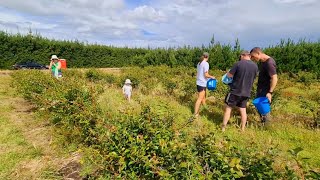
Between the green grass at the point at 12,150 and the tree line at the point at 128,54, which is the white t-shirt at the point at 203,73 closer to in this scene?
the green grass at the point at 12,150

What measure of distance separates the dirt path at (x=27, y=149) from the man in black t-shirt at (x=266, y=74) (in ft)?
13.3

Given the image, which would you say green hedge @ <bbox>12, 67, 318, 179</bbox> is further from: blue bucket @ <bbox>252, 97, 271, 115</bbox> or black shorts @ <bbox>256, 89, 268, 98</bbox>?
black shorts @ <bbox>256, 89, 268, 98</bbox>

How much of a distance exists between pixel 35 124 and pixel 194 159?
4.75 metres

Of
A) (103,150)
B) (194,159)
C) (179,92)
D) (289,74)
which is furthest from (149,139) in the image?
(289,74)

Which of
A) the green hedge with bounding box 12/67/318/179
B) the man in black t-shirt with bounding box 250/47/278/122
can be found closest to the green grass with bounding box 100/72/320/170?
the green hedge with bounding box 12/67/318/179

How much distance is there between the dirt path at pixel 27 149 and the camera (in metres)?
4.03

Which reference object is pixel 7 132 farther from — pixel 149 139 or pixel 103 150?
pixel 149 139

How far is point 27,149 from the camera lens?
16.0ft

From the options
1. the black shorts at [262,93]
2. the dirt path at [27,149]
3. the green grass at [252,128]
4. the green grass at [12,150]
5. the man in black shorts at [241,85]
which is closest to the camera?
the green grass at [252,128]

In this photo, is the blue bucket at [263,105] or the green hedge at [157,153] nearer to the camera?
the green hedge at [157,153]

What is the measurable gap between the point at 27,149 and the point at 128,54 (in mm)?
34823

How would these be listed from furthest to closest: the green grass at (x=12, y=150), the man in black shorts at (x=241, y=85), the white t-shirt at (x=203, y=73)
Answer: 1. the white t-shirt at (x=203, y=73)
2. the man in black shorts at (x=241, y=85)
3. the green grass at (x=12, y=150)

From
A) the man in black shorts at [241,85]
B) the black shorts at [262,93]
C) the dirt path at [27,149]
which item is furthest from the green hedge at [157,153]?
the black shorts at [262,93]

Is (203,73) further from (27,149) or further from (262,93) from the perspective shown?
(27,149)
